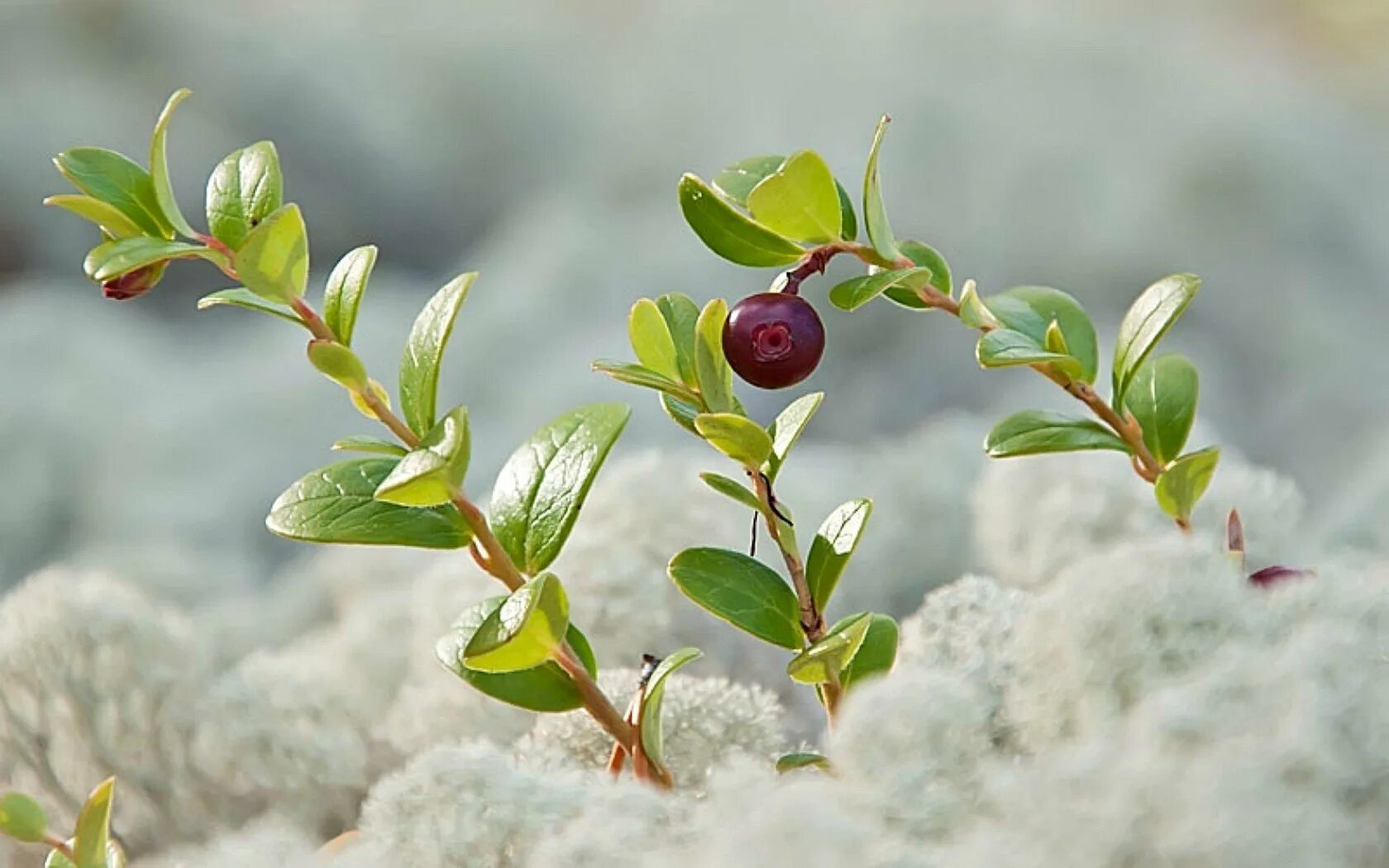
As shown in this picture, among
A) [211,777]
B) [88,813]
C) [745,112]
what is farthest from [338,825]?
[745,112]

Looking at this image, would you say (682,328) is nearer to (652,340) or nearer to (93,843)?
(652,340)

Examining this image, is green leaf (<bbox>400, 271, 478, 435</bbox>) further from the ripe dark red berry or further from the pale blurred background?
the pale blurred background

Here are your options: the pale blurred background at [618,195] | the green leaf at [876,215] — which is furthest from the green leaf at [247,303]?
the pale blurred background at [618,195]

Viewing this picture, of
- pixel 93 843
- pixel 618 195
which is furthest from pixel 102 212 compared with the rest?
pixel 618 195

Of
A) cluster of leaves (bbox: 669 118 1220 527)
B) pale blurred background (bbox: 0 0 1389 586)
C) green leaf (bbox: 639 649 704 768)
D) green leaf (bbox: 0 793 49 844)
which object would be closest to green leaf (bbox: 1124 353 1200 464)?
cluster of leaves (bbox: 669 118 1220 527)

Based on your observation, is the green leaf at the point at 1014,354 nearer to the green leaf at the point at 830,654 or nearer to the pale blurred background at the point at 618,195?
the green leaf at the point at 830,654

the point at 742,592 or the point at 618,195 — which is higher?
the point at 618,195
